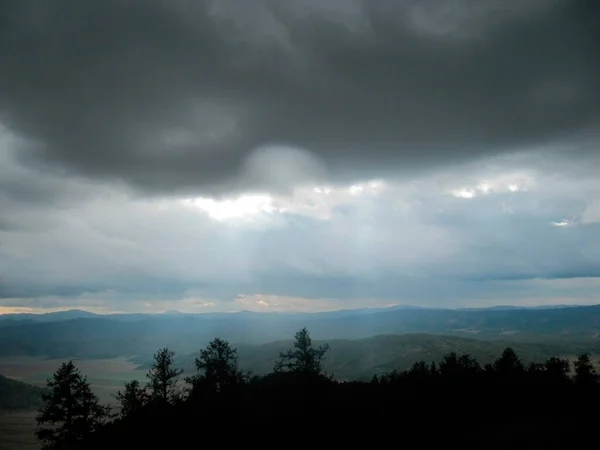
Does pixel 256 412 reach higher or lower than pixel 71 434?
higher

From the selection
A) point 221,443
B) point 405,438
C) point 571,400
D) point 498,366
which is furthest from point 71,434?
point 498,366

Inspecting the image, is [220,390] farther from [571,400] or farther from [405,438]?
[571,400]

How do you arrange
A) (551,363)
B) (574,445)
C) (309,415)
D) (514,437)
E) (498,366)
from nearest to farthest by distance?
(574,445) → (514,437) → (309,415) → (498,366) → (551,363)

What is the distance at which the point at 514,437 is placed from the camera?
37.0m

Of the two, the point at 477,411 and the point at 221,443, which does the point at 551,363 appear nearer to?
the point at 477,411

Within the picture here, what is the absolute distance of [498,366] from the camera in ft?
250

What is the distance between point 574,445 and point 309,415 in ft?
74.6

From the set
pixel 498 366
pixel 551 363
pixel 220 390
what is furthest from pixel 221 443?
pixel 551 363

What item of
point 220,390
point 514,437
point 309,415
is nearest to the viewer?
point 514,437

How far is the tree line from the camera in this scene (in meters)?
45.1

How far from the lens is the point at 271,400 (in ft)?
164

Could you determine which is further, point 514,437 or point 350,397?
point 350,397

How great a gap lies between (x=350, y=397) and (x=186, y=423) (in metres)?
19.0

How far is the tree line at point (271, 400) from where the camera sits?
148 feet
